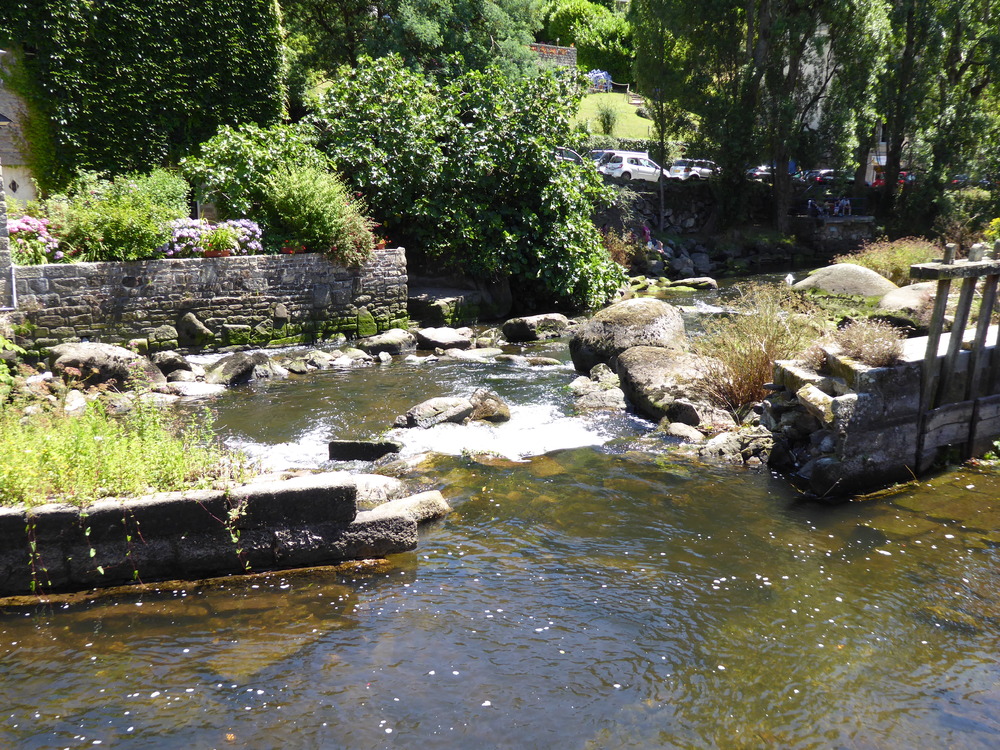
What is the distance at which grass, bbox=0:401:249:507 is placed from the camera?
5.37 m

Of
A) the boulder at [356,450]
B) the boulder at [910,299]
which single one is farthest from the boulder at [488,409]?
the boulder at [910,299]

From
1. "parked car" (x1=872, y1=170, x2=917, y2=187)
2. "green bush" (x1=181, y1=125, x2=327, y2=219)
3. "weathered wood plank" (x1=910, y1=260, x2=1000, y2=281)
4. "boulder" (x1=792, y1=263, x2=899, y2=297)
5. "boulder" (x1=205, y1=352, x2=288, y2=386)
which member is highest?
"parked car" (x1=872, y1=170, x2=917, y2=187)

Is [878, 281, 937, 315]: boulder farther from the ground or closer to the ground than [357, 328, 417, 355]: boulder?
farther from the ground

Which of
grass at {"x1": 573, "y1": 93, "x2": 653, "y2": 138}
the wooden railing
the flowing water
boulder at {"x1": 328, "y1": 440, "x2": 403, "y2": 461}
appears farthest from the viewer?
grass at {"x1": 573, "y1": 93, "x2": 653, "y2": 138}

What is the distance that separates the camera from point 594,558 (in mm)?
6164

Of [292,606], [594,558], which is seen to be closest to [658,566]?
[594,558]

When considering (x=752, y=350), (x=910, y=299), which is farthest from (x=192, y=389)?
(x=910, y=299)

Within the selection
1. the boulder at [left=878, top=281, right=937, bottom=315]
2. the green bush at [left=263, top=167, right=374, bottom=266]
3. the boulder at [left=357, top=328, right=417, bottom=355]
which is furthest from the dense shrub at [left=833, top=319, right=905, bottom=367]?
the green bush at [left=263, top=167, right=374, bottom=266]

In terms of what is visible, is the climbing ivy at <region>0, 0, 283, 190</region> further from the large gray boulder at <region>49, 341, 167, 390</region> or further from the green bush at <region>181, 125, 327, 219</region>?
the large gray boulder at <region>49, 341, 167, 390</region>

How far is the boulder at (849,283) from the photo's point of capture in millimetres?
13484

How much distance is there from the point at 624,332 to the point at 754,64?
1959cm

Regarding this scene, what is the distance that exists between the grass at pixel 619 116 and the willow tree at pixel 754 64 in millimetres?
7683

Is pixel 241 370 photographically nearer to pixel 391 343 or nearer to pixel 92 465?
pixel 391 343

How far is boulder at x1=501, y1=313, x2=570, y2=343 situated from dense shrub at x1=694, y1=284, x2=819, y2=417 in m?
5.72
